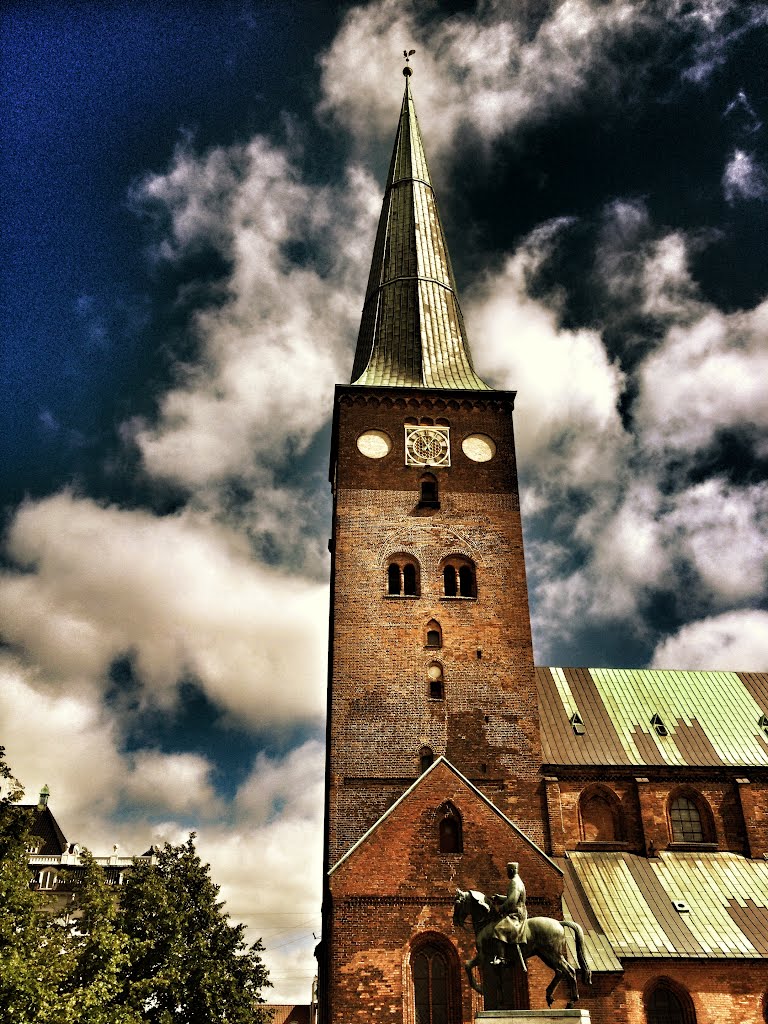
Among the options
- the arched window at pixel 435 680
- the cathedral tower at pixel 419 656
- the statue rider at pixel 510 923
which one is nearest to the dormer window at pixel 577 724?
the cathedral tower at pixel 419 656

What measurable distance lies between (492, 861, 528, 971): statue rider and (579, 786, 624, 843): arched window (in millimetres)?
14105

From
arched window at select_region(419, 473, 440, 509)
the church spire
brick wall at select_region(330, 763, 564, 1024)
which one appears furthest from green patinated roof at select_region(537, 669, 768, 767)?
the church spire

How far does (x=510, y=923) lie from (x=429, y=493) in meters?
18.1

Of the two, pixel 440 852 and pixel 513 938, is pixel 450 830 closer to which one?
pixel 440 852

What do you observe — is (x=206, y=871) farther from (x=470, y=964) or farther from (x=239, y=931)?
(x=470, y=964)

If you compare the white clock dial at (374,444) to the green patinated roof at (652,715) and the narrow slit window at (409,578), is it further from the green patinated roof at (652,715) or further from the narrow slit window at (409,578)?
the green patinated roof at (652,715)

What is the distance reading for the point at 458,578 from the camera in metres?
34.4

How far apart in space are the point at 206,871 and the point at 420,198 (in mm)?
30578

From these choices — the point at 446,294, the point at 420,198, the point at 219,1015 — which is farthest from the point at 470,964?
the point at 420,198

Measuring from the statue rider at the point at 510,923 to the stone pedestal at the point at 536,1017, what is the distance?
3.13 feet

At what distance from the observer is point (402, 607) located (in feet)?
110

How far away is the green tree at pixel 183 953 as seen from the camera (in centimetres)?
2973

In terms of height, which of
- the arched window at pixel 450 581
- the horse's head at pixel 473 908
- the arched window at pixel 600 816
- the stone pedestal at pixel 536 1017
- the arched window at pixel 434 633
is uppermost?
the arched window at pixel 450 581

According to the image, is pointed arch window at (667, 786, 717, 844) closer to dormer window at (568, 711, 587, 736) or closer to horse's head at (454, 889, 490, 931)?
dormer window at (568, 711, 587, 736)
